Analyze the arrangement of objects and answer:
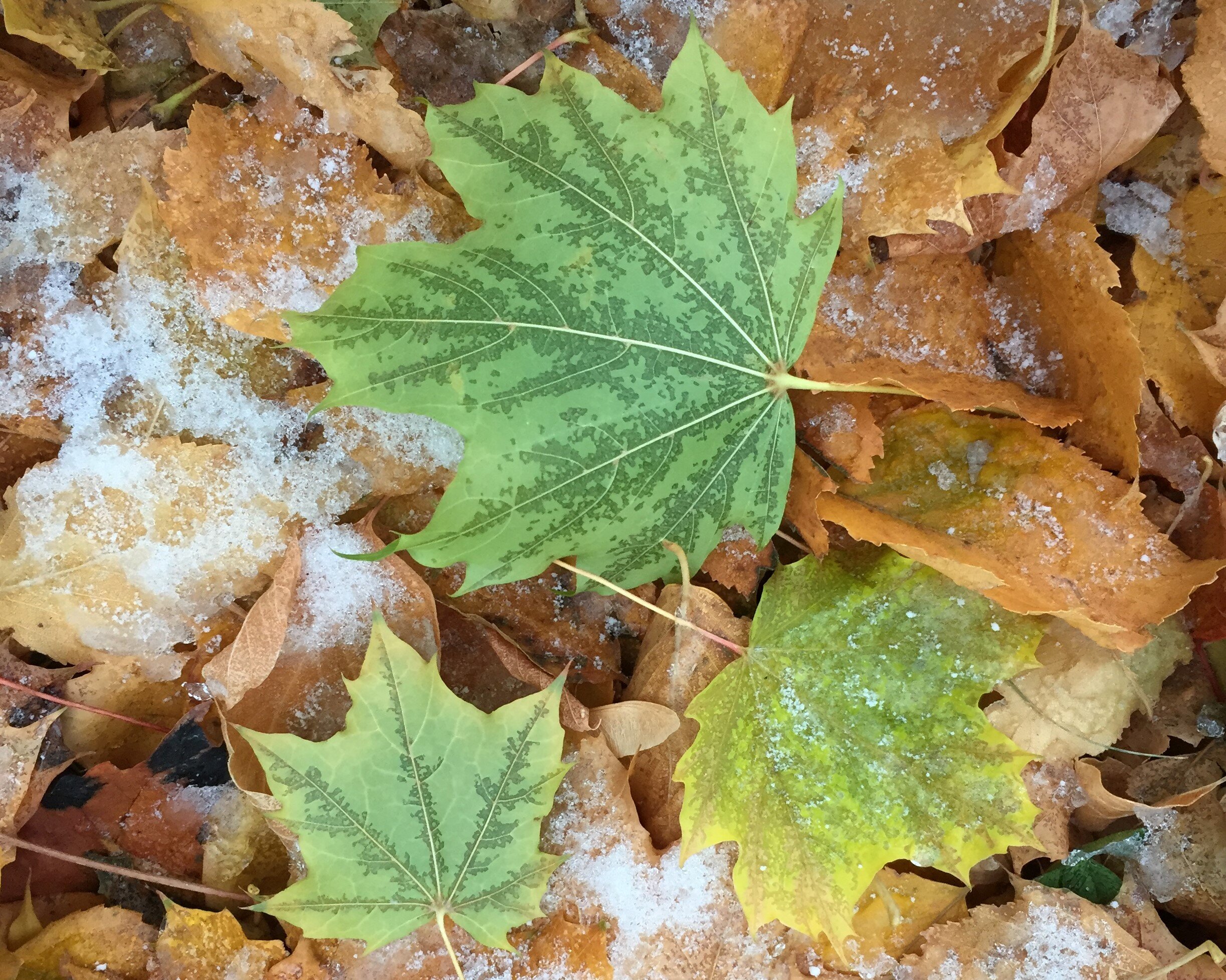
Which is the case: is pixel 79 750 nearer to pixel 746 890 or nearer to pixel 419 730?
pixel 419 730

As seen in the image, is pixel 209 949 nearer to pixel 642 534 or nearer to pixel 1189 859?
Result: pixel 642 534

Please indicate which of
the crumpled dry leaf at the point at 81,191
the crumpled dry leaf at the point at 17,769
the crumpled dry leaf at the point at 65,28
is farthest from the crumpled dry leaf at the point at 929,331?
the crumpled dry leaf at the point at 17,769

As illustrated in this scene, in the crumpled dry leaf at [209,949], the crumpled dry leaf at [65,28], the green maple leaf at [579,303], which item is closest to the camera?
the green maple leaf at [579,303]

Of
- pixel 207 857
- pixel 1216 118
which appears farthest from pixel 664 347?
pixel 207 857

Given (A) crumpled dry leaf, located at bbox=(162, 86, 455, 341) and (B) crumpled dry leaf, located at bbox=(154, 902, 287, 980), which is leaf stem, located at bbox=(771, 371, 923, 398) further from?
(B) crumpled dry leaf, located at bbox=(154, 902, 287, 980)

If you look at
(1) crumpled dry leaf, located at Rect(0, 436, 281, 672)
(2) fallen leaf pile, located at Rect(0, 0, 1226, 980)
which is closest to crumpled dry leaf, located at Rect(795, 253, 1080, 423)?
(2) fallen leaf pile, located at Rect(0, 0, 1226, 980)

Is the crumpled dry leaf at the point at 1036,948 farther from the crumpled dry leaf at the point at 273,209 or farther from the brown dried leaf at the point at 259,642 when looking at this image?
the crumpled dry leaf at the point at 273,209

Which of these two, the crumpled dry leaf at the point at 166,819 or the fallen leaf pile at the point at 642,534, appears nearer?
the fallen leaf pile at the point at 642,534
